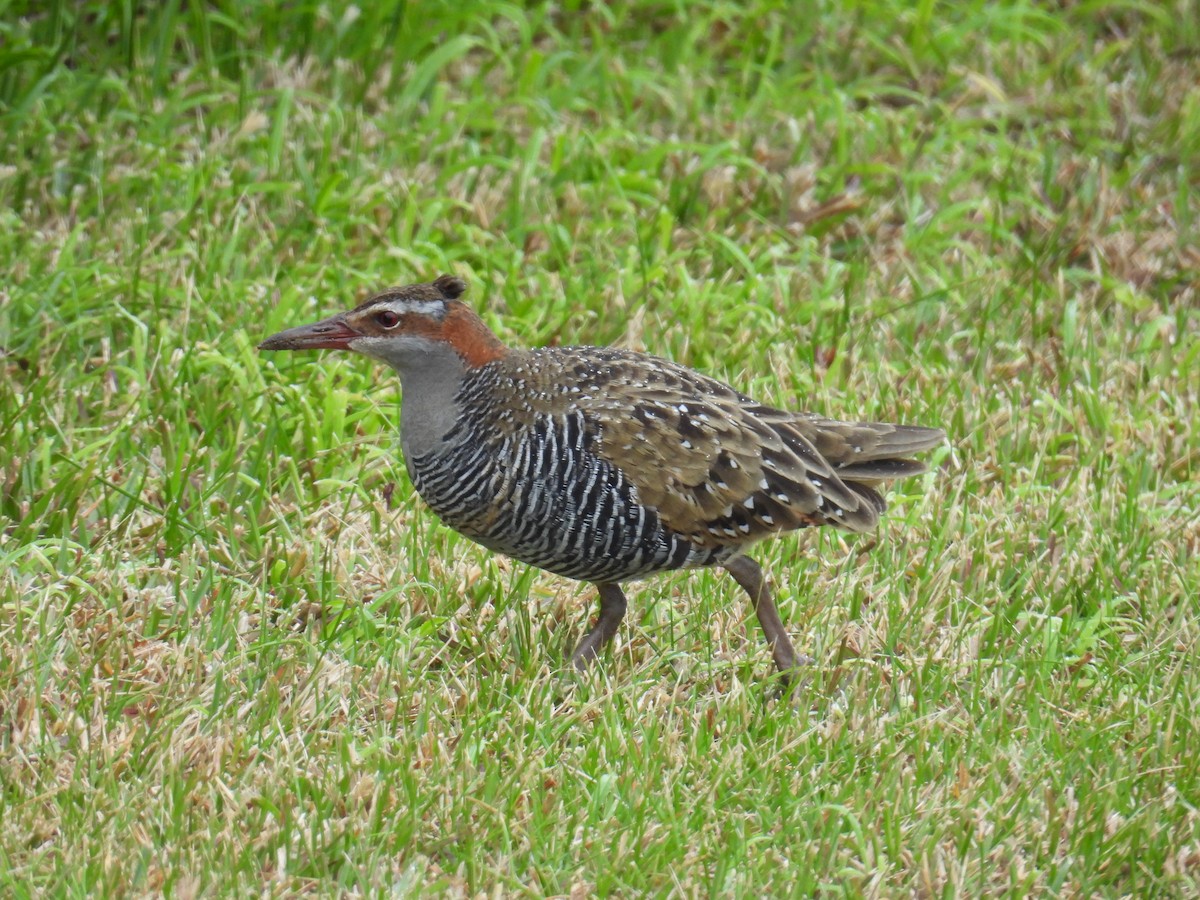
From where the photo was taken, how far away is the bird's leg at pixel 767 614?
5059mm

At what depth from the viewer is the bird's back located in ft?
15.7

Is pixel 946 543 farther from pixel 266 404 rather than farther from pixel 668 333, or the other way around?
pixel 266 404

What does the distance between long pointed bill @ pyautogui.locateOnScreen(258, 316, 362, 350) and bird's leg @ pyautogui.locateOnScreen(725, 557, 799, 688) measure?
4.17ft

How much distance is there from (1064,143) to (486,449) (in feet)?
16.0

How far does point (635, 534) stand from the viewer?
484 centimetres

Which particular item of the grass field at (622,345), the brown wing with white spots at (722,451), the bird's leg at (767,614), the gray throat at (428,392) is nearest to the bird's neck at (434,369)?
the gray throat at (428,392)

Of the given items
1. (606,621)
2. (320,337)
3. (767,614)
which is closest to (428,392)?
(320,337)

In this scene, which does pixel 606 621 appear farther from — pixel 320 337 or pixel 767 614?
pixel 320 337

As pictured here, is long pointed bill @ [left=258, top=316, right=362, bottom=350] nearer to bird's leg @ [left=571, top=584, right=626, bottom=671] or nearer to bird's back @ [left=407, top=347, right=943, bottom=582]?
bird's back @ [left=407, top=347, right=943, bottom=582]

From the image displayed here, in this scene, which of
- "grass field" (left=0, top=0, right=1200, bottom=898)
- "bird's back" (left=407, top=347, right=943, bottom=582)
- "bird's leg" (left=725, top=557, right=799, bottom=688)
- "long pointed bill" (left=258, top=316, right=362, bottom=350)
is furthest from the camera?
"bird's leg" (left=725, top=557, right=799, bottom=688)

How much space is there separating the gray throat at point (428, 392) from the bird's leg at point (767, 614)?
0.93 meters

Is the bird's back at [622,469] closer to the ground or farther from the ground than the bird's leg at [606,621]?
farther from the ground

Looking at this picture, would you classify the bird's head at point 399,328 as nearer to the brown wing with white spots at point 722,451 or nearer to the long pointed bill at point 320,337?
the long pointed bill at point 320,337

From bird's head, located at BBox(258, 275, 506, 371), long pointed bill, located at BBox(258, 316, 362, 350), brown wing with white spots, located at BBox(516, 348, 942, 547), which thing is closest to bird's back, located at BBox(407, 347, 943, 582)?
brown wing with white spots, located at BBox(516, 348, 942, 547)
